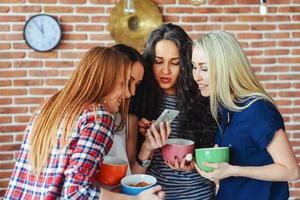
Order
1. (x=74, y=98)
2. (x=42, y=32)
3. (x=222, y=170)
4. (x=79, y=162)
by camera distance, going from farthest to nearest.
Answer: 1. (x=42, y=32)
2. (x=222, y=170)
3. (x=74, y=98)
4. (x=79, y=162)

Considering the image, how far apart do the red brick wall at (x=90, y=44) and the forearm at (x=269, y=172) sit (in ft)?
5.46

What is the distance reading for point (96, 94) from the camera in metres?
1.05

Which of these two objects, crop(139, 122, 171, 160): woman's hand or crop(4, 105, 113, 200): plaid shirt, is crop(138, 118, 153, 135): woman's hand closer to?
crop(139, 122, 171, 160): woman's hand

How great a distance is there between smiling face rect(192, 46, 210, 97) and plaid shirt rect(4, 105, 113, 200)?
36 cm

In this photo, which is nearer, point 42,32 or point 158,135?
point 158,135

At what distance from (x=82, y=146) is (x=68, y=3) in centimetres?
180

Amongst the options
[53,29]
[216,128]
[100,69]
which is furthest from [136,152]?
[53,29]

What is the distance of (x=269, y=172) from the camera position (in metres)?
1.13

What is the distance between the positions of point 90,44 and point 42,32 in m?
0.30

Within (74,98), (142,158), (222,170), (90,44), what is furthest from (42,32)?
(222,170)

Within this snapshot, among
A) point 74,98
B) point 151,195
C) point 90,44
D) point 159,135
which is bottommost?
point 151,195

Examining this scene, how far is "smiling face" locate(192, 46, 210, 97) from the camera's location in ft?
4.04

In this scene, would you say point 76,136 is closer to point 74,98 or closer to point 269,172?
point 74,98

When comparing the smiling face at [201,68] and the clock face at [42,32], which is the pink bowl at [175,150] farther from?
the clock face at [42,32]
